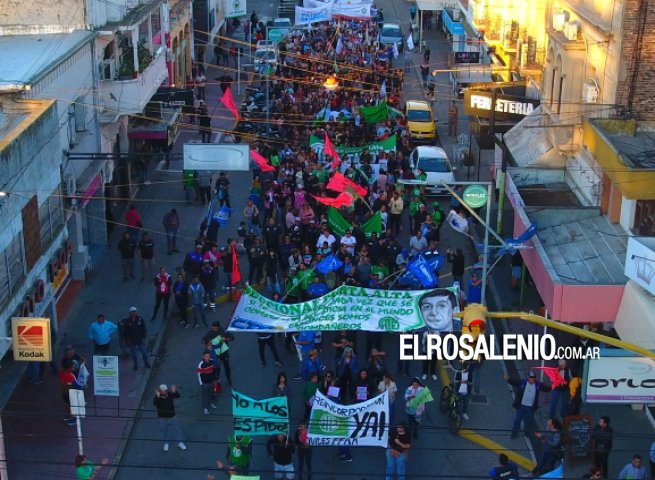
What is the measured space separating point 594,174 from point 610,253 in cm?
320

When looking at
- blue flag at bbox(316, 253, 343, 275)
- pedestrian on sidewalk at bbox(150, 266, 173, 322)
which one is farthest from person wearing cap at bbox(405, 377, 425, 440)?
pedestrian on sidewalk at bbox(150, 266, 173, 322)

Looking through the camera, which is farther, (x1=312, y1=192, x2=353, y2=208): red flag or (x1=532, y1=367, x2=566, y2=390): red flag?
(x1=312, y1=192, x2=353, y2=208): red flag

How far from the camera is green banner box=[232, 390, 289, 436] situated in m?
19.3

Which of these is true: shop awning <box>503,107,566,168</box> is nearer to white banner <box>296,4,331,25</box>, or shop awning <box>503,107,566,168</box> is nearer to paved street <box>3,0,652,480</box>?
paved street <box>3,0,652,480</box>

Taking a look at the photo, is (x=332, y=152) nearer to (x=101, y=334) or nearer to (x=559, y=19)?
(x=559, y=19)

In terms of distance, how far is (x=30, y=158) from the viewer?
20.9 meters

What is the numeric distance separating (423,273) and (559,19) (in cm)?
902

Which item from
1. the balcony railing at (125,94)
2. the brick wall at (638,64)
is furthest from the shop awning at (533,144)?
the balcony railing at (125,94)

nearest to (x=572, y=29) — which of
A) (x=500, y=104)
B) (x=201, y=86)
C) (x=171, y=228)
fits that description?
(x=500, y=104)

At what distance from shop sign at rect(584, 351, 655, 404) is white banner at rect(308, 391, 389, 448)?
3463 millimetres

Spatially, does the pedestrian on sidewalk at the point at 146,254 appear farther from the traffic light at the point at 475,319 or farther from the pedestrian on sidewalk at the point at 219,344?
the traffic light at the point at 475,319

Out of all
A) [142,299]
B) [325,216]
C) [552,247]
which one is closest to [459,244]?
[325,216]

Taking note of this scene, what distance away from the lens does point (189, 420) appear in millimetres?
21750

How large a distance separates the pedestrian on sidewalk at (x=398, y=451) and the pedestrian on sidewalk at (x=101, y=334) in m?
7.02
